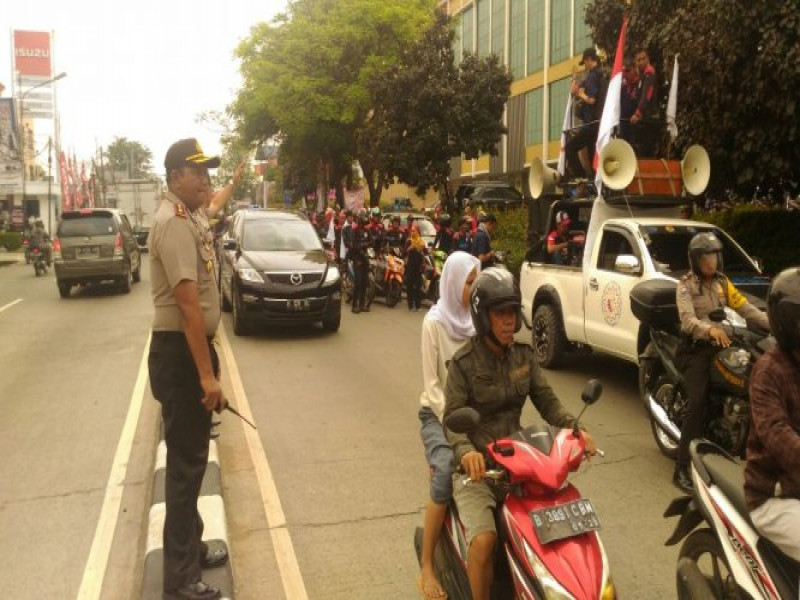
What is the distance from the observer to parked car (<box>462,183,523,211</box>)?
23688 millimetres

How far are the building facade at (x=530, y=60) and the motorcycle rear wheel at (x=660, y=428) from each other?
984 inches

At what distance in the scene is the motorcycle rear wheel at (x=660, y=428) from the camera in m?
5.94

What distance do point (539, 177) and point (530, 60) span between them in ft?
93.4

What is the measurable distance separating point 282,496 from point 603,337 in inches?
162

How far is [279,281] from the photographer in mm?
11484

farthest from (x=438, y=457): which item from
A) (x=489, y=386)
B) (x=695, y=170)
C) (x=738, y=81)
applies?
(x=738, y=81)

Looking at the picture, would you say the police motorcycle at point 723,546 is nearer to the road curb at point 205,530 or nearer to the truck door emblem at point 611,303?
the road curb at point 205,530

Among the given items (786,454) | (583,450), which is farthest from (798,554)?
(583,450)

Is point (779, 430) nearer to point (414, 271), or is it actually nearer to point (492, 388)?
point (492, 388)

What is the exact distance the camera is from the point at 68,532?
4719 mm

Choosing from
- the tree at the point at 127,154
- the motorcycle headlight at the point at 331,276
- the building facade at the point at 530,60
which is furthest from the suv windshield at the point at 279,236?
the tree at the point at 127,154

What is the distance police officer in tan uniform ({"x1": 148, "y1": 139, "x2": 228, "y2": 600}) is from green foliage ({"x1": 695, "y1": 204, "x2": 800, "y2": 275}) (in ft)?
37.3

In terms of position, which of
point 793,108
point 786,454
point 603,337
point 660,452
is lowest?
point 660,452

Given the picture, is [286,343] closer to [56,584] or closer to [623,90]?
[623,90]
